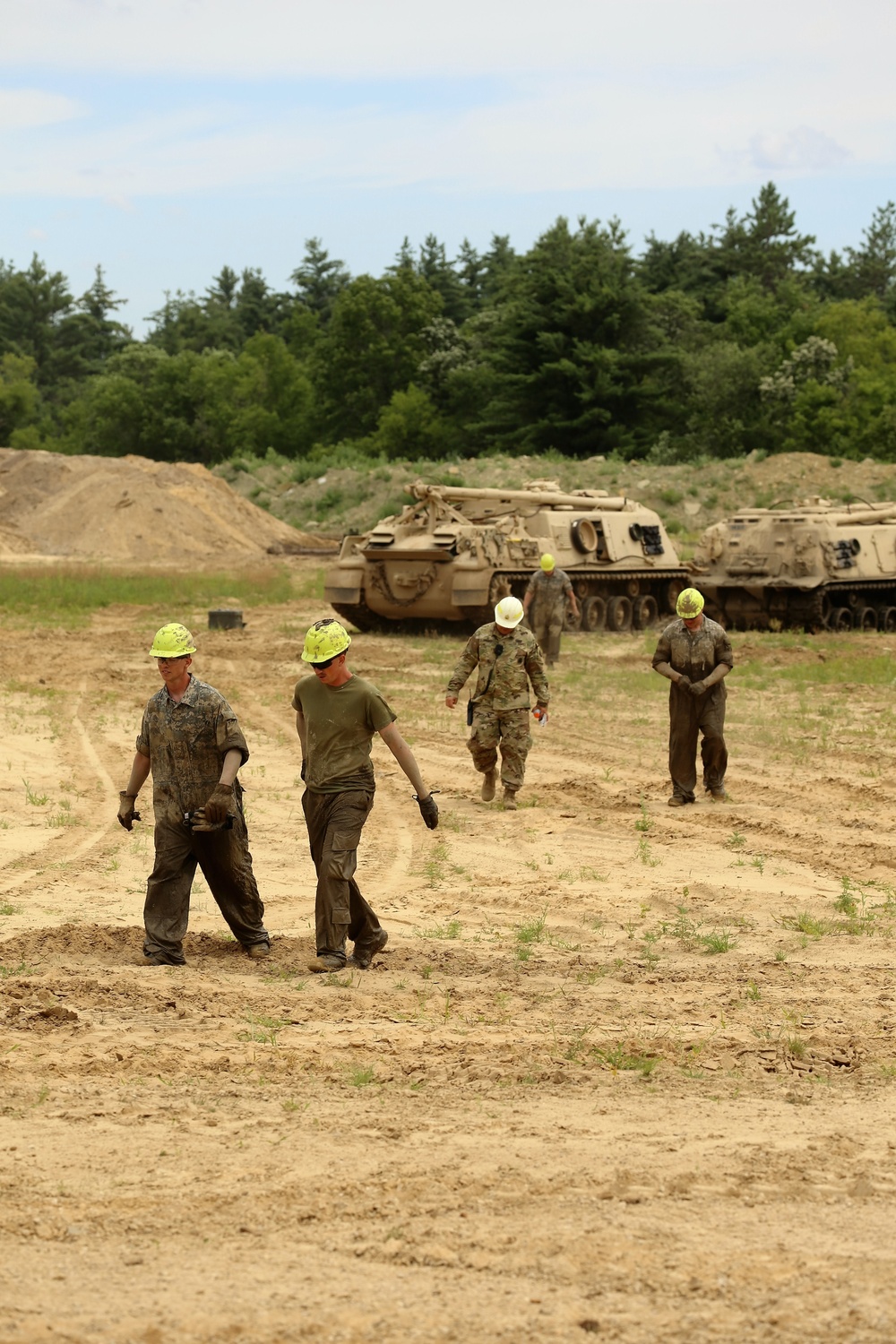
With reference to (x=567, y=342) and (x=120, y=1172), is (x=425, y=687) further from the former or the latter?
(x=567, y=342)

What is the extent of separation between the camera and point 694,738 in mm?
12867

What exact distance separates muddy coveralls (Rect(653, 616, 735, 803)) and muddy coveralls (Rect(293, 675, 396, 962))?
15.7ft

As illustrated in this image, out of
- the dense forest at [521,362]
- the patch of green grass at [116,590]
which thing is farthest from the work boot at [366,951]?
the dense forest at [521,362]

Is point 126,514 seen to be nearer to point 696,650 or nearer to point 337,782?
point 696,650

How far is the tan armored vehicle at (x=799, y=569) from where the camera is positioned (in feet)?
91.9

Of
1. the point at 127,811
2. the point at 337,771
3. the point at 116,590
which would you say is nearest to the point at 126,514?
the point at 116,590

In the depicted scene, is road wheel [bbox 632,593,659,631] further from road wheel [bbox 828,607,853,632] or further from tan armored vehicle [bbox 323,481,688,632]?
road wheel [bbox 828,607,853,632]

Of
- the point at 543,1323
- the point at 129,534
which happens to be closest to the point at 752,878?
the point at 543,1323

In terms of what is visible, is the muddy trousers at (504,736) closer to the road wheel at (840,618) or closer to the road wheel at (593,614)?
the road wheel at (593,614)

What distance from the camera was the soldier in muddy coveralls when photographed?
12.7 meters

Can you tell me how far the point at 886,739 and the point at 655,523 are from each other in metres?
14.7

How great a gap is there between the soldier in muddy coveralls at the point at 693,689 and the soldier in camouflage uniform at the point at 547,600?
8.14 m

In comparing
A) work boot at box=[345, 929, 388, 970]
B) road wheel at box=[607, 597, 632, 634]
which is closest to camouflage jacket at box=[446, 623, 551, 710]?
work boot at box=[345, 929, 388, 970]

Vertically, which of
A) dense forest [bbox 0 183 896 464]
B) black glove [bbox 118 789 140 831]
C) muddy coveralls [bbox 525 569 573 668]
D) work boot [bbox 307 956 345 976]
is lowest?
work boot [bbox 307 956 345 976]
